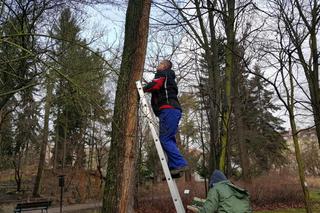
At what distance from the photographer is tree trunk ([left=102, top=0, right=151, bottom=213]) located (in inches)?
149

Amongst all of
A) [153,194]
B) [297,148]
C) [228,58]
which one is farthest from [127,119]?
[153,194]

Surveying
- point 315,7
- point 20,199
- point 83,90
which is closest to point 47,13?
point 83,90

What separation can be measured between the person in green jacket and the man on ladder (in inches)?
18.9

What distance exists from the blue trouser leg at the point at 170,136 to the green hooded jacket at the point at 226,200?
0.53 m

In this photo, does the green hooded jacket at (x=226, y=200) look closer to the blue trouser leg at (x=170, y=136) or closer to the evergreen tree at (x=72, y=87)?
the blue trouser leg at (x=170, y=136)

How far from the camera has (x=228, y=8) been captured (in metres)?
9.62

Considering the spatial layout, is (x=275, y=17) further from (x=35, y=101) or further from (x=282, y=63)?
(x=35, y=101)

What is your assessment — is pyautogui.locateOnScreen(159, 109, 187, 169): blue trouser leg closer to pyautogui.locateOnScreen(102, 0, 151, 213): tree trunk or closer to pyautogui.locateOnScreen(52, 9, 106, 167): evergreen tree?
pyautogui.locateOnScreen(102, 0, 151, 213): tree trunk

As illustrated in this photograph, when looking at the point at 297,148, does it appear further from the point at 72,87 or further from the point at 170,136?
the point at 72,87

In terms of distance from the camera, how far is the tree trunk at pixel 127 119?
3.78 meters

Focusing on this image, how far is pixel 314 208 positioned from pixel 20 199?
58.3ft

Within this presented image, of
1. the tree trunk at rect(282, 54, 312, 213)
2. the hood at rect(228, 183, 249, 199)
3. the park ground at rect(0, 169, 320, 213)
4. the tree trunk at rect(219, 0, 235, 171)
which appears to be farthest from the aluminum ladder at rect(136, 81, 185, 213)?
the park ground at rect(0, 169, 320, 213)

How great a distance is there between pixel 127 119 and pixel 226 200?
1.55 metres

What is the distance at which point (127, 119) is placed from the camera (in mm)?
3959
